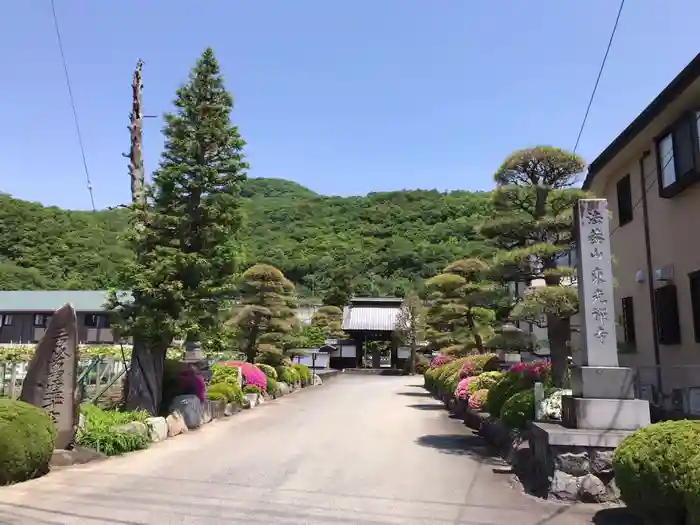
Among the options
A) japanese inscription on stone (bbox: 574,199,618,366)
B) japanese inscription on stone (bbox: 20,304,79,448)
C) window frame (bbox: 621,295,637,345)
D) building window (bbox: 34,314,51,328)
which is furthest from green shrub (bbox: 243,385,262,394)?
building window (bbox: 34,314,51,328)

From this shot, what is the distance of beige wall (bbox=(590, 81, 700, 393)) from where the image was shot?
10812 millimetres

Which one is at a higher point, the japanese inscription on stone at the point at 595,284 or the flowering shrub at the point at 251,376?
the japanese inscription on stone at the point at 595,284

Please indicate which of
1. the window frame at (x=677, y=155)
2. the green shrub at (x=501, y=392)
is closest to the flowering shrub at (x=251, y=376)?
the green shrub at (x=501, y=392)

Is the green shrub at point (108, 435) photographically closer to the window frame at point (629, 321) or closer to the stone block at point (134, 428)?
the stone block at point (134, 428)

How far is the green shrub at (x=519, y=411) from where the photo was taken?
→ 9.49 m

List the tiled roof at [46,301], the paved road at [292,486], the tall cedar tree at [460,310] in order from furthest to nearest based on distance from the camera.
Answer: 1. the tiled roof at [46,301]
2. the tall cedar tree at [460,310]
3. the paved road at [292,486]

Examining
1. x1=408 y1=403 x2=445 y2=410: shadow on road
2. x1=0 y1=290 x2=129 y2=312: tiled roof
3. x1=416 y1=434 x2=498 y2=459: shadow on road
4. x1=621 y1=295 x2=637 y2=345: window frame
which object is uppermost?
x1=0 y1=290 x2=129 y2=312: tiled roof

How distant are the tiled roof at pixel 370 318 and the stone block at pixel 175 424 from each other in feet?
110

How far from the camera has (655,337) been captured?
12492 mm

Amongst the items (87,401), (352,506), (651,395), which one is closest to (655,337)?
(651,395)

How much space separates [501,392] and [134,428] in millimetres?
7213

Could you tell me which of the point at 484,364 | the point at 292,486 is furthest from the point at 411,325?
the point at 292,486

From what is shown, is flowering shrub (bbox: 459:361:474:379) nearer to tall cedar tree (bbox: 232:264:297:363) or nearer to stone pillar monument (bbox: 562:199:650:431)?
tall cedar tree (bbox: 232:264:297:363)

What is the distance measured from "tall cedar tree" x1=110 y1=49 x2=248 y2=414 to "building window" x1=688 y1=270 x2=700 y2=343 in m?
9.70
